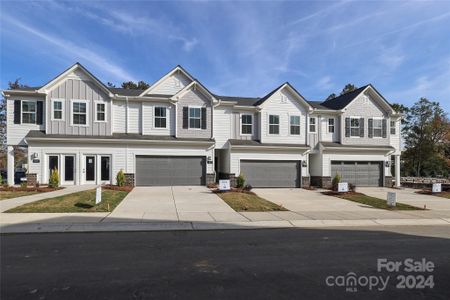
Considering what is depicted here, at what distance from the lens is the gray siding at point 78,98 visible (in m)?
22.2

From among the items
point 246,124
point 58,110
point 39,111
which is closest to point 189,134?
point 246,124

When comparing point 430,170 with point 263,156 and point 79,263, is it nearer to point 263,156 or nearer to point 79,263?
point 263,156

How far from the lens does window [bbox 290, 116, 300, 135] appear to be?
26594 millimetres

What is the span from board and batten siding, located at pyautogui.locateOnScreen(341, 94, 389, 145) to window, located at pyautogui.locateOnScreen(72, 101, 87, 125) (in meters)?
20.1

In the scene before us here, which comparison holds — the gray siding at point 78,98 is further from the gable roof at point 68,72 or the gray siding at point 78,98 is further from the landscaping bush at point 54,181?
the landscaping bush at point 54,181

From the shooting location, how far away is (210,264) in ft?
21.3

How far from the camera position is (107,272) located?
5.89 meters

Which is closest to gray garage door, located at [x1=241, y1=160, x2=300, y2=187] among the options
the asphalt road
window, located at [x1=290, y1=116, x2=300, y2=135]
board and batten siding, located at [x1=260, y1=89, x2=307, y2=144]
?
board and batten siding, located at [x1=260, y1=89, x2=307, y2=144]

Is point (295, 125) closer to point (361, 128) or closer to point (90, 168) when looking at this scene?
point (361, 128)

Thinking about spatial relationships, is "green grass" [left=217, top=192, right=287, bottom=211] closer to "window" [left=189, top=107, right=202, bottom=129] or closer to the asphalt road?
the asphalt road

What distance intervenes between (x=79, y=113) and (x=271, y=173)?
1459cm

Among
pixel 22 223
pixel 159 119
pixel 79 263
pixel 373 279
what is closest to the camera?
pixel 373 279

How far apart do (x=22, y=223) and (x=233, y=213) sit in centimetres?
748

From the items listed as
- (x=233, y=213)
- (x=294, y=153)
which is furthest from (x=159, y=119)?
(x=233, y=213)
